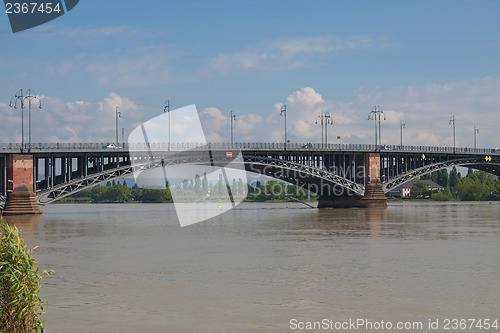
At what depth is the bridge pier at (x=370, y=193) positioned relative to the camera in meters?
107

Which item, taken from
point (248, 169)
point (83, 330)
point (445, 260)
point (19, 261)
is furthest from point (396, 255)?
point (248, 169)

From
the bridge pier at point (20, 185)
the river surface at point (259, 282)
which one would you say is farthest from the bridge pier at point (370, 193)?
the river surface at point (259, 282)

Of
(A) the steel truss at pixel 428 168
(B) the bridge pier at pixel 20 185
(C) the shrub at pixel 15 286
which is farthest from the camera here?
(A) the steel truss at pixel 428 168

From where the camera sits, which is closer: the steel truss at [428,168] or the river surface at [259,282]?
the river surface at [259,282]

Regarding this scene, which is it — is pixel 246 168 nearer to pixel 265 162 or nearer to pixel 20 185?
pixel 265 162

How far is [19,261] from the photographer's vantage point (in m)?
11.6

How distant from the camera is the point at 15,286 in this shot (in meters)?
11.3

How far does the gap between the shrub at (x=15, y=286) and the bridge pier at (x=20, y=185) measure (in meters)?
70.0

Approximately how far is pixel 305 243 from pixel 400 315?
23.6m

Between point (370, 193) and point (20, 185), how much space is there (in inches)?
2180

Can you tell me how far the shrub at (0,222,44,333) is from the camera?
11414mm

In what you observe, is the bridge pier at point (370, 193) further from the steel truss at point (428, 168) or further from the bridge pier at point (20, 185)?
the bridge pier at point (20, 185)

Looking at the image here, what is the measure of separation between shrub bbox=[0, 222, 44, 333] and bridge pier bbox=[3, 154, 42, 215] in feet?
230

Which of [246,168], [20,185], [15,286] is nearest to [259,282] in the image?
[15,286]
